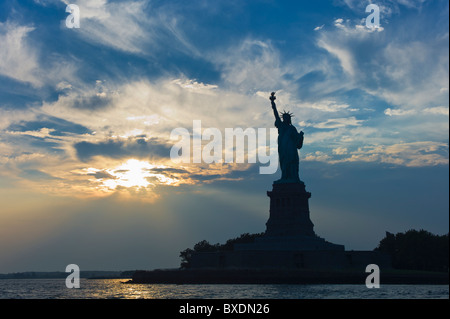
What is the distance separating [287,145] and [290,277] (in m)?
24.9

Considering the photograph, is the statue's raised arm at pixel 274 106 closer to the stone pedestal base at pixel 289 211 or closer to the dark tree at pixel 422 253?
the stone pedestal base at pixel 289 211

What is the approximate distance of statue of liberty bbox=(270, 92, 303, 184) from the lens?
8456 centimetres

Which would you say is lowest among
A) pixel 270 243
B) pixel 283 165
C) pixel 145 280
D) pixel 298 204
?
pixel 145 280

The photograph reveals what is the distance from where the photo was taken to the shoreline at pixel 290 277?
67812 millimetres

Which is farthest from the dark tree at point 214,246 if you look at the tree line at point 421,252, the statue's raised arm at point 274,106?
the statue's raised arm at point 274,106

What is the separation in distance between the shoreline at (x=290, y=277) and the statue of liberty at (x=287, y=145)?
18550 millimetres

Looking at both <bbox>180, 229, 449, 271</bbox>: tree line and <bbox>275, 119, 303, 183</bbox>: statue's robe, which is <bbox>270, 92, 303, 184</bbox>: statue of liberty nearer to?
<bbox>275, 119, 303, 183</bbox>: statue's robe

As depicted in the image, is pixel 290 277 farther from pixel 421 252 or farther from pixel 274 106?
pixel 421 252

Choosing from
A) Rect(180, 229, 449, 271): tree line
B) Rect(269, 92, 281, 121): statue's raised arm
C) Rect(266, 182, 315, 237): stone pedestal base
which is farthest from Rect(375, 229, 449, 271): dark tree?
Rect(269, 92, 281, 121): statue's raised arm

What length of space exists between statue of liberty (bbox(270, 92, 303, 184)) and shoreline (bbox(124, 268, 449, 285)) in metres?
18.6
